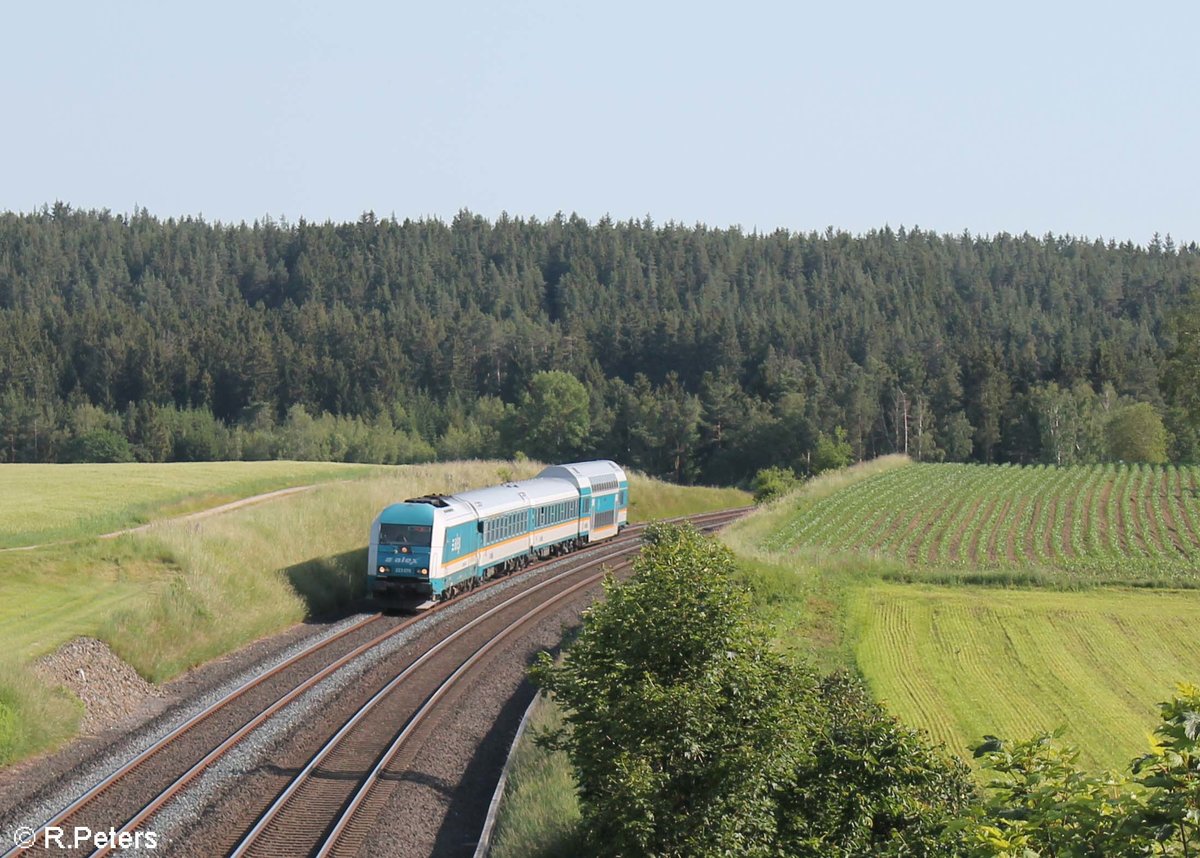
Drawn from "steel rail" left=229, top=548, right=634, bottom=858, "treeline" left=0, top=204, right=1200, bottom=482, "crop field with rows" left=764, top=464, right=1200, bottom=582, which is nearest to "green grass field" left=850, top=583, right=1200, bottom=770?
"crop field with rows" left=764, top=464, right=1200, bottom=582

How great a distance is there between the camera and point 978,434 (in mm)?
Answer: 123062

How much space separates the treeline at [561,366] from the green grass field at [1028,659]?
58.9m

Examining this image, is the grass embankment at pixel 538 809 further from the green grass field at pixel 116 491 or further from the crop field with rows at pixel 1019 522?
the crop field with rows at pixel 1019 522

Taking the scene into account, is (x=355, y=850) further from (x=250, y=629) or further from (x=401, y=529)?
(x=401, y=529)

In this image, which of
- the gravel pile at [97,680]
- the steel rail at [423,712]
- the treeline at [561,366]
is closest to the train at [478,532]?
the steel rail at [423,712]

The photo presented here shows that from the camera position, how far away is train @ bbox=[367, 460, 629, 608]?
32.9 m

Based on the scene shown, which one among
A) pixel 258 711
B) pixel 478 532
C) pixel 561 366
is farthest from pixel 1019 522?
pixel 561 366

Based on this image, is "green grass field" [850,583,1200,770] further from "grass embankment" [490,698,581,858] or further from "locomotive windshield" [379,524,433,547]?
"locomotive windshield" [379,524,433,547]

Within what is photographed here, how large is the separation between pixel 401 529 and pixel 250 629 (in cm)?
557

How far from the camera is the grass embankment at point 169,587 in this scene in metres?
21.8

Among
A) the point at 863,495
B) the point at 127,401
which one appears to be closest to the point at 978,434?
the point at 863,495

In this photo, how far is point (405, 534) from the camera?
1297 inches

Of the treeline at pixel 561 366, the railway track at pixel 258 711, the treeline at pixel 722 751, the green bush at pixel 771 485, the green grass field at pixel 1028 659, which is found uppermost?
the treeline at pixel 561 366

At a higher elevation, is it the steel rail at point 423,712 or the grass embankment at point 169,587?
the grass embankment at point 169,587
